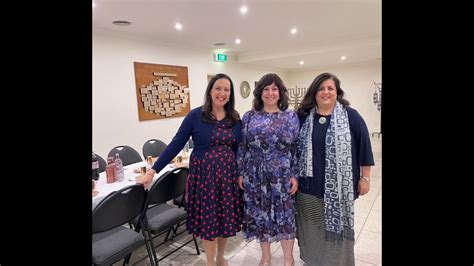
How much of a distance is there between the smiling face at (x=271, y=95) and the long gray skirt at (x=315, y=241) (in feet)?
2.18

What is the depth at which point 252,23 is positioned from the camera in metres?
4.23

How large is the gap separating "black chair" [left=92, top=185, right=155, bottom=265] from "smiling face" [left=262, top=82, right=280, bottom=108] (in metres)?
1.02

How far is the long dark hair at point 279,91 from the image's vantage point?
1889 mm

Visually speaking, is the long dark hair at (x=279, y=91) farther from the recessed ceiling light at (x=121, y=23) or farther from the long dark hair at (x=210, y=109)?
the recessed ceiling light at (x=121, y=23)

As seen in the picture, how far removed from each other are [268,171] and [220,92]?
2.07 ft

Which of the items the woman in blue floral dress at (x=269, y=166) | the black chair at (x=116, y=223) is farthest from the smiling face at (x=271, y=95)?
the black chair at (x=116, y=223)

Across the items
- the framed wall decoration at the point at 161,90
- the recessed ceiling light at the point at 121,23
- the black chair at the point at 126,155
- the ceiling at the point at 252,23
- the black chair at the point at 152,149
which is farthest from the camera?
the framed wall decoration at the point at 161,90

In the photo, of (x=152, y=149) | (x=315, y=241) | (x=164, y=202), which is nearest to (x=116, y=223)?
(x=164, y=202)

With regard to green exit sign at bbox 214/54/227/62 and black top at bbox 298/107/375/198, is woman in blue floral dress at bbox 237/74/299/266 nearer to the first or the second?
black top at bbox 298/107/375/198

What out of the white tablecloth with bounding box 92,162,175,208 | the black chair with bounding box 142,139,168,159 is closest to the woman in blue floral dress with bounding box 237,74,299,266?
the white tablecloth with bounding box 92,162,175,208

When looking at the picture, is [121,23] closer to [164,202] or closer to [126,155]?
[126,155]
